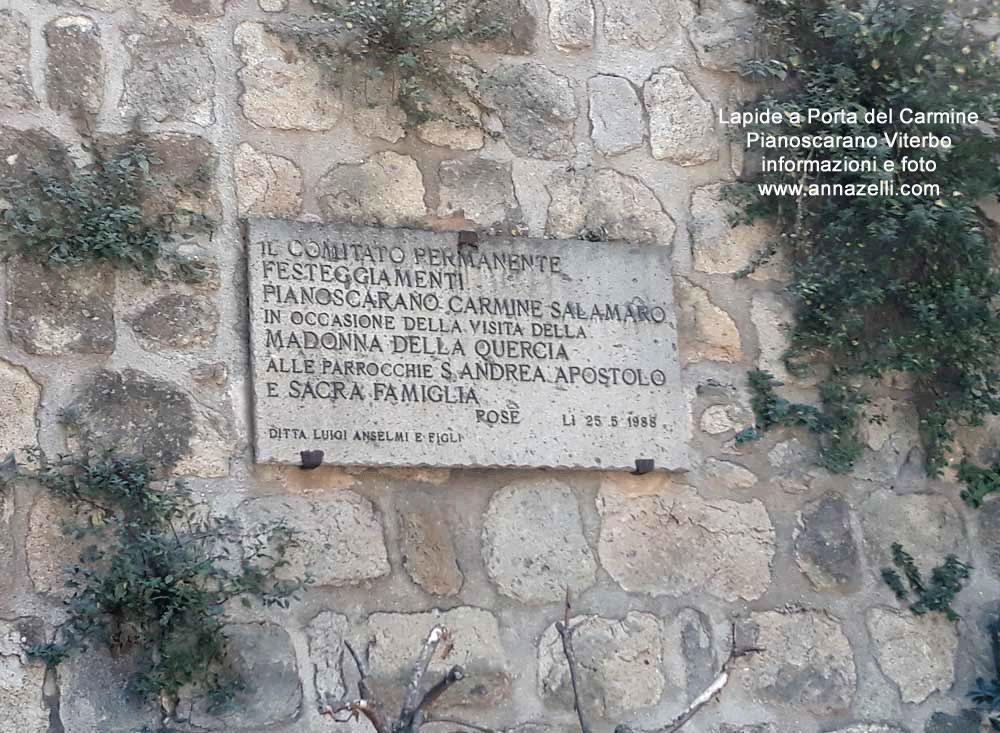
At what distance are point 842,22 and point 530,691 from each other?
1968 mm

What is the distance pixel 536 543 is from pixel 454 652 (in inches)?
13.3

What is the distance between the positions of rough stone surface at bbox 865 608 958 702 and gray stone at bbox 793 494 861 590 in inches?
4.5

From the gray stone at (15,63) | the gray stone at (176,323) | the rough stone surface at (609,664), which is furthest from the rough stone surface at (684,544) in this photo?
the gray stone at (15,63)

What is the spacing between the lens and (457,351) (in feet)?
12.8

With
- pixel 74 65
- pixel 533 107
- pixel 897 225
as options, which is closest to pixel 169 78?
pixel 74 65

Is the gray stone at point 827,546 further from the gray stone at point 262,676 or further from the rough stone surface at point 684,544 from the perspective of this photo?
the gray stone at point 262,676

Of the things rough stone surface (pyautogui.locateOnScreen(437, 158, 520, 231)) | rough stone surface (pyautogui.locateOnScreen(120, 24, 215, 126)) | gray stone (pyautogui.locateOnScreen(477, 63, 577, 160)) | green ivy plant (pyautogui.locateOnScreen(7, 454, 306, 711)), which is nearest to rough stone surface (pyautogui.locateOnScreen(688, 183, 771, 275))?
gray stone (pyautogui.locateOnScreen(477, 63, 577, 160))

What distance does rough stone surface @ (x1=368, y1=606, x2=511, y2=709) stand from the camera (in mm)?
3658

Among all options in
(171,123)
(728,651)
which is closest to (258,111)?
(171,123)

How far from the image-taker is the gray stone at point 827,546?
4066mm

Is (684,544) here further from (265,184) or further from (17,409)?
(17,409)

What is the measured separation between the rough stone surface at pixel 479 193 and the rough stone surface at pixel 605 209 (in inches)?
4.5

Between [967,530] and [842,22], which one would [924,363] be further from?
[842,22]

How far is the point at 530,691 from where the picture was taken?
375 cm
